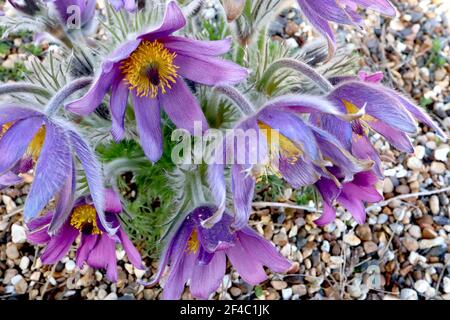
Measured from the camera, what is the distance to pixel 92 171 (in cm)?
107

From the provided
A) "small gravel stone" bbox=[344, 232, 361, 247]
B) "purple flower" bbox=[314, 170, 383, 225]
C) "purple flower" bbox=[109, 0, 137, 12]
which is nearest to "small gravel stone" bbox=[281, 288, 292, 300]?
"small gravel stone" bbox=[344, 232, 361, 247]

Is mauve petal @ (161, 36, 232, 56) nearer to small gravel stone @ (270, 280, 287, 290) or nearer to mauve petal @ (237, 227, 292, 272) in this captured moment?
mauve petal @ (237, 227, 292, 272)

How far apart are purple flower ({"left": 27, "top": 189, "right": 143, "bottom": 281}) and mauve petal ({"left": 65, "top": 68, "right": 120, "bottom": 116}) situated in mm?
247

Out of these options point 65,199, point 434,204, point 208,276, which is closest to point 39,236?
point 65,199

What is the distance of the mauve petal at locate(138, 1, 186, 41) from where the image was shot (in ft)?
3.37

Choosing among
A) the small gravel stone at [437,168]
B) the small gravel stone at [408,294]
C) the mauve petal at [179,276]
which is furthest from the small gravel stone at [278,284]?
the small gravel stone at [437,168]

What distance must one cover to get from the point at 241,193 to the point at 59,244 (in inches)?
21.7

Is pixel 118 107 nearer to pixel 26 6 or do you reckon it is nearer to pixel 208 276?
pixel 26 6

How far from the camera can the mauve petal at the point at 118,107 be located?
1.15 meters

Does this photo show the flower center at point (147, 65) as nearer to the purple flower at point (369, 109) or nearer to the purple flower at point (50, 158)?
the purple flower at point (50, 158)

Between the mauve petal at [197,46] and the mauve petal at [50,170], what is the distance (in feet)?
1.03

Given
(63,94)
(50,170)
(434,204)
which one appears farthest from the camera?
(434,204)

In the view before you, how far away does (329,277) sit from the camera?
77.3 inches

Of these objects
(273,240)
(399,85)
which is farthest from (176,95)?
(399,85)
